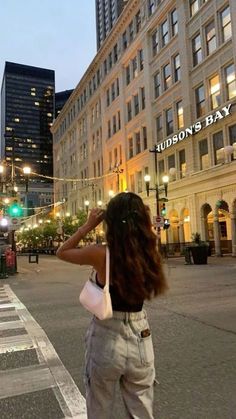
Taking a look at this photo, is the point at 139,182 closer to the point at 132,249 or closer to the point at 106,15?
the point at 132,249

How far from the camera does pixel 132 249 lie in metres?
2.72

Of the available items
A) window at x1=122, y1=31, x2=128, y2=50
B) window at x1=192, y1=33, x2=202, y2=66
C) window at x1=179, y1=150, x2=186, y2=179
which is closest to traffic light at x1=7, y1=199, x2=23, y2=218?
window at x1=179, y1=150, x2=186, y2=179

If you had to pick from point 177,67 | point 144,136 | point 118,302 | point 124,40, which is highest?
point 124,40

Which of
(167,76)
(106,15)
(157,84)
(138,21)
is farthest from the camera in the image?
(106,15)

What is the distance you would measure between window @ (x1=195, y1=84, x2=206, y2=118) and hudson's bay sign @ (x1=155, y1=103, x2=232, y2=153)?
104 centimetres

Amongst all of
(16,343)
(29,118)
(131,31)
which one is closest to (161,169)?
(131,31)

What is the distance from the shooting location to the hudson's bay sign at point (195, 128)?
2943 centimetres

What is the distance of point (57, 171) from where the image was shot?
3295 inches

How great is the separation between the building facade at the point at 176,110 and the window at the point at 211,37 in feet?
0.24

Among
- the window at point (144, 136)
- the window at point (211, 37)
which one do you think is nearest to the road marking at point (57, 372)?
the window at point (211, 37)

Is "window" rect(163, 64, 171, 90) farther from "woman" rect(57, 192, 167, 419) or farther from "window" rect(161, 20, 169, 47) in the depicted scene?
"woman" rect(57, 192, 167, 419)

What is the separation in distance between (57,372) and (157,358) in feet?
4.47

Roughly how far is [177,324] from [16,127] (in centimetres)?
Answer: 7889

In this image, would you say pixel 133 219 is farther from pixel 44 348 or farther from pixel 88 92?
pixel 88 92
